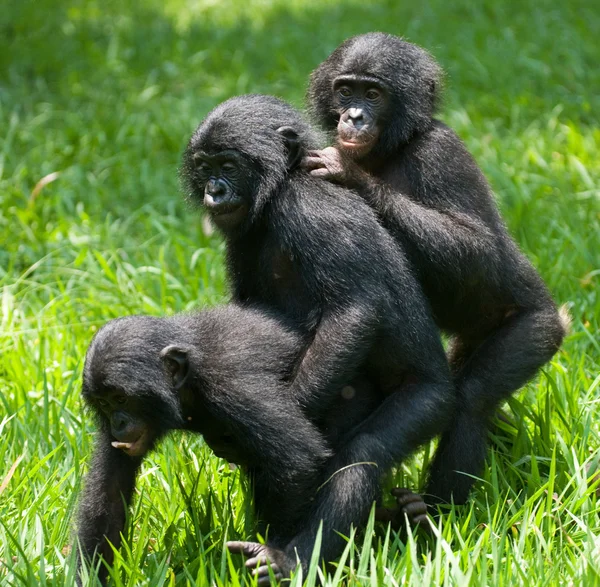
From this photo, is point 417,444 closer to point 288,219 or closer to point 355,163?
point 288,219

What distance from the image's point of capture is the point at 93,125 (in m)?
10.1

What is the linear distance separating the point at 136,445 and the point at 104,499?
0.37 meters

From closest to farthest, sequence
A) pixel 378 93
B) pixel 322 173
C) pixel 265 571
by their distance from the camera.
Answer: pixel 265 571 < pixel 322 173 < pixel 378 93

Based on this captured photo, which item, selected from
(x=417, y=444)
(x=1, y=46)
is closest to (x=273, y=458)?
(x=417, y=444)

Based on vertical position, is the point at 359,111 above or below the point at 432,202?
above

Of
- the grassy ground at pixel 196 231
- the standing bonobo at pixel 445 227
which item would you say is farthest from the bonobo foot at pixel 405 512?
the standing bonobo at pixel 445 227

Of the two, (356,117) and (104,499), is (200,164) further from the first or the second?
Result: (104,499)

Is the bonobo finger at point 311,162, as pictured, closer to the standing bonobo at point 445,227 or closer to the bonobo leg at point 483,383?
the standing bonobo at point 445,227

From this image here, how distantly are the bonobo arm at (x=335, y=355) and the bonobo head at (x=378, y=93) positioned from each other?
114 centimetres

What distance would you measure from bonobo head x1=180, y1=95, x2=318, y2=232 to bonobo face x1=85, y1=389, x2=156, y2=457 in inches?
44.4

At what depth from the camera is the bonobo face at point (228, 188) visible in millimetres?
4906

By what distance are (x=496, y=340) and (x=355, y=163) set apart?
121cm

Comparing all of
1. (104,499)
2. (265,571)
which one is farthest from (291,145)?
(265,571)

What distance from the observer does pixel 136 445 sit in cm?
444
